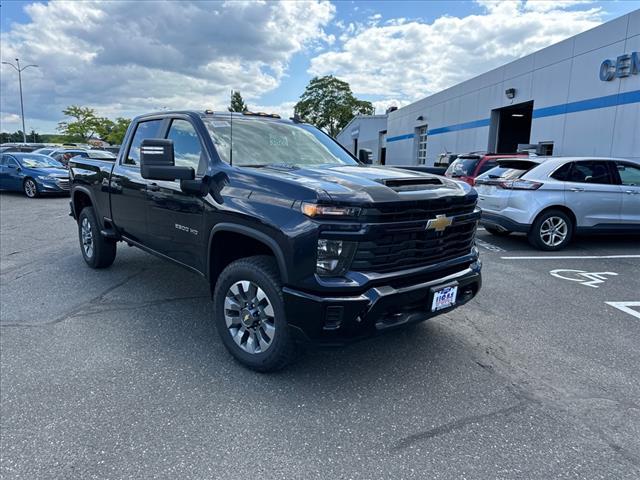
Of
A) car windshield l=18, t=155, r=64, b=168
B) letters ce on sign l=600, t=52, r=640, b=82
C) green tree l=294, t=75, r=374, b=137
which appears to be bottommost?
car windshield l=18, t=155, r=64, b=168

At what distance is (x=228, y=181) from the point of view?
3383 millimetres

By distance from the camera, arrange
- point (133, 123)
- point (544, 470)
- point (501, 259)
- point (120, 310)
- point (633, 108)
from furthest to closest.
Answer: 1. point (633, 108)
2. point (501, 259)
3. point (133, 123)
4. point (120, 310)
5. point (544, 470)

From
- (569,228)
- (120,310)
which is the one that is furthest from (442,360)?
(569,228)

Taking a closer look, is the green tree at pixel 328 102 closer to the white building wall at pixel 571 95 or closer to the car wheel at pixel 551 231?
the white building wall at pixel 571 95

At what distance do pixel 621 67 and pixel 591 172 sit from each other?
7.33 meters

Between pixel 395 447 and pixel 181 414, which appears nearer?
pixel 395 447

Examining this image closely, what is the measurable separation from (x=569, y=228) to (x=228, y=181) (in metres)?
6.54

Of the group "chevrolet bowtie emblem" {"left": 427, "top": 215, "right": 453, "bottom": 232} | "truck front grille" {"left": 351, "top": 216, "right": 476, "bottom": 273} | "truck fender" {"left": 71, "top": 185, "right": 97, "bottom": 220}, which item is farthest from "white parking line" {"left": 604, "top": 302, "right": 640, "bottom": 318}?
"truck fender" {"left": 71, "top": 185, "right": 97, "bottom": 220}

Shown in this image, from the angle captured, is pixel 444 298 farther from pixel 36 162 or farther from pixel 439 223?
pixel 36 162

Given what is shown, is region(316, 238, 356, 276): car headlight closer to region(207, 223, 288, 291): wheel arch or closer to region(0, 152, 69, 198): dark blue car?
region(207, 223, 288, 291): wheel arch

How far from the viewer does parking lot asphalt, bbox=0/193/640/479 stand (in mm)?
2379

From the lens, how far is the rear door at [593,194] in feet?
24.6

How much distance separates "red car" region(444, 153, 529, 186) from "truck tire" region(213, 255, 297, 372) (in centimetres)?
763

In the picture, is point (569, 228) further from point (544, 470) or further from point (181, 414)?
point (181, 414)
